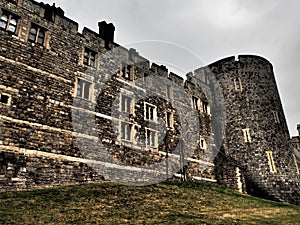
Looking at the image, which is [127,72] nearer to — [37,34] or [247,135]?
[37,34]

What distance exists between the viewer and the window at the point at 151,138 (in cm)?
1910

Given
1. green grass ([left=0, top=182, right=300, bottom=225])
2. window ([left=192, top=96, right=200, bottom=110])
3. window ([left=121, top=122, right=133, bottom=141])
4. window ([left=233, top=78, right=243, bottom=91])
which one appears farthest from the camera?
window ([left=233, top=78, right=243, bottom=91])

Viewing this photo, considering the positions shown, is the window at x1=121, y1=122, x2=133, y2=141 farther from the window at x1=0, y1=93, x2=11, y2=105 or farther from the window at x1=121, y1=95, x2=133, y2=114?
the window at x1=0, y1=93, x2=11, y2=105

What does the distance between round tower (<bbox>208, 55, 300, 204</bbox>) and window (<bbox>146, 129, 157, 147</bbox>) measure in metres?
7.39

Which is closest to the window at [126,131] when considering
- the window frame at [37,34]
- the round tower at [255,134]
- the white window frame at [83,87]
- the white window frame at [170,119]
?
the white window frame at [83,87]

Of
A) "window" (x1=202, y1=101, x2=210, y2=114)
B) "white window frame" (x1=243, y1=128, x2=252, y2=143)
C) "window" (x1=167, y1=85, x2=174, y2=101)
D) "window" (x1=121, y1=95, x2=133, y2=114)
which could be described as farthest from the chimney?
"white window frame" (x1=243, y1=128, x2=252, y2=143)

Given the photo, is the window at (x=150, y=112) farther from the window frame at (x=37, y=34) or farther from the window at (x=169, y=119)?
the window frame at (x=37, y=34)

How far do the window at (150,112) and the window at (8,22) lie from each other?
32.3 ft

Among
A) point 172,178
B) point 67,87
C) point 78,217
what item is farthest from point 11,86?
point 172,178

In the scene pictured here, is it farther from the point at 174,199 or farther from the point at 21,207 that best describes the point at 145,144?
the point at 21,207

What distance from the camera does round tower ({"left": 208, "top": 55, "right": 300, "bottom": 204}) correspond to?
21.9 metres

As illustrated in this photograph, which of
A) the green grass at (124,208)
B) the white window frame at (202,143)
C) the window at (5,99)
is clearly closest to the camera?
the green grass at (124,208)

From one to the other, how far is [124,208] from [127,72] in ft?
37.9

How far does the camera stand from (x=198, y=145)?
2352 centimetres
